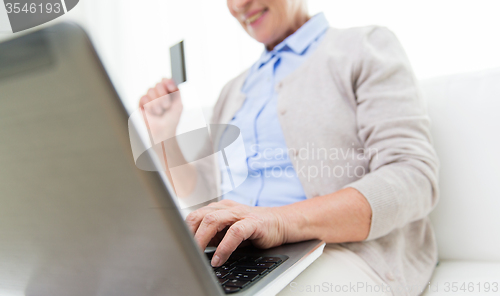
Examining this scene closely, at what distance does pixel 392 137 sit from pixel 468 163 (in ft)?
0.71

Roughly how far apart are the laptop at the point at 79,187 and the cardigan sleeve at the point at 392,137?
43cm

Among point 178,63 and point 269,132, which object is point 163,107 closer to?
point 178,63

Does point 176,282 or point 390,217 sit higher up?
point 176,282

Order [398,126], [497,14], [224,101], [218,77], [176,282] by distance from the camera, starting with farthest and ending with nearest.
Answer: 1. [218,77]
2. [224,101]
3. [497,14]
4. [398,126]
5. [176,282]

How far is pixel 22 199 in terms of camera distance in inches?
8.8

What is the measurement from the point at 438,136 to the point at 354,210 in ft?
1.19

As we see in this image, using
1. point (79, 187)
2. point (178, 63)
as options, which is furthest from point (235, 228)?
A: point (178, 63)

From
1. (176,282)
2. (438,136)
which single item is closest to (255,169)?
(438,136)

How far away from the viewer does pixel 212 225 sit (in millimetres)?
446

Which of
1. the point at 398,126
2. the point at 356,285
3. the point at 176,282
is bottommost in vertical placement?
the point at 356,285

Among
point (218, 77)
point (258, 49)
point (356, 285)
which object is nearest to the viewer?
point (356, 285)

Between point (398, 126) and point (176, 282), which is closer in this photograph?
point (176, 282)

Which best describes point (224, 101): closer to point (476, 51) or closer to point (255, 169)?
point (255, 169)
